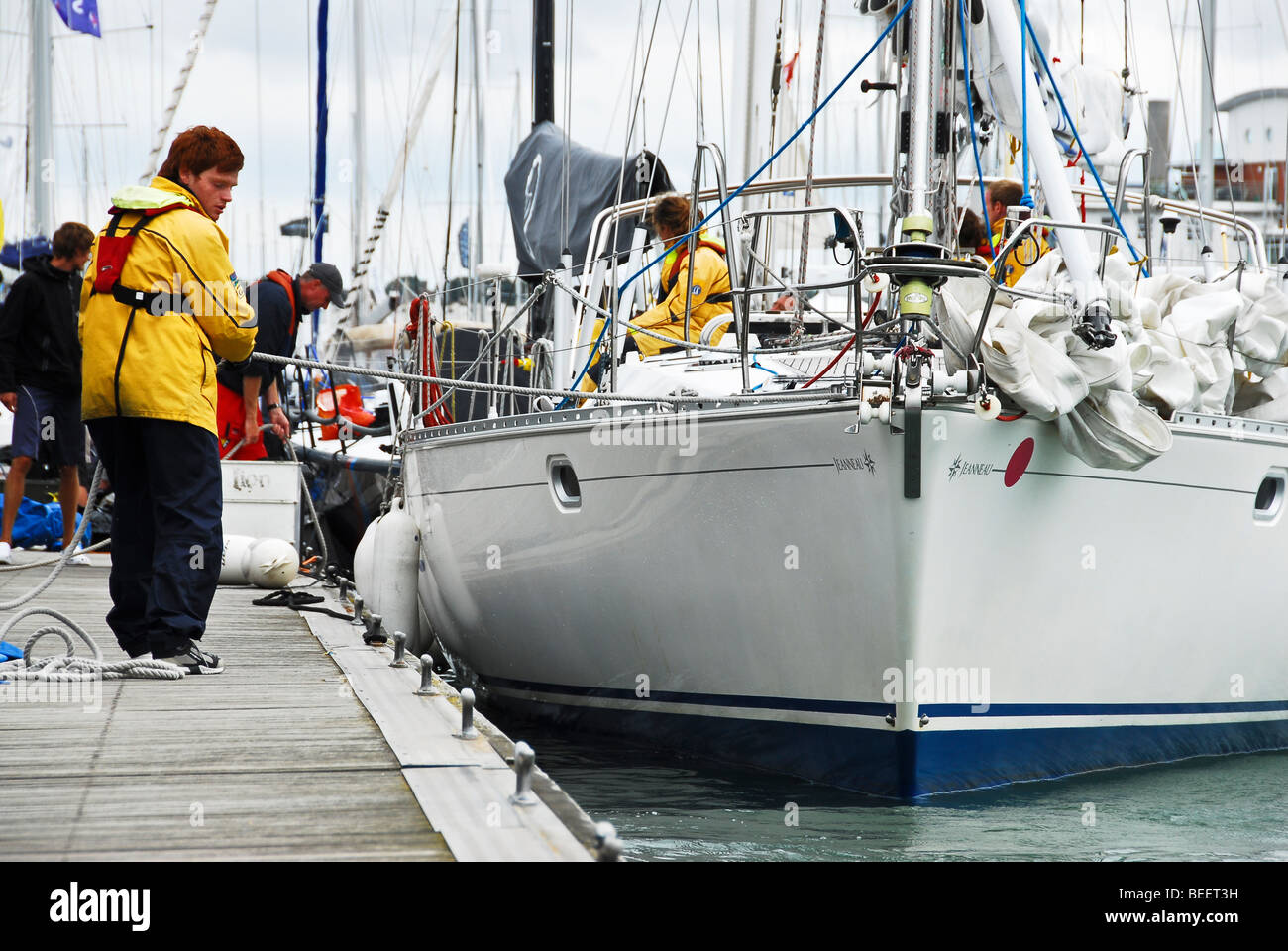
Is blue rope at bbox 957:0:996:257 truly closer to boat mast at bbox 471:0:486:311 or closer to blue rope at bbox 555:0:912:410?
blue rope at bbox 555:0:912:410

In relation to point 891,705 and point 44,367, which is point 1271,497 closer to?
point 891,705

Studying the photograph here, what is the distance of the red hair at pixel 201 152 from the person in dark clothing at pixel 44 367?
3.67 meters

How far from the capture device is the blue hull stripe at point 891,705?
4.87 meters

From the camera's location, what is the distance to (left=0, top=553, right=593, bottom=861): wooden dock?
113 inches

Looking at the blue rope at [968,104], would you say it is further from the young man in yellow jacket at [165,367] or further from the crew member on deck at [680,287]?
the young man in yellow jacket at [165,367]

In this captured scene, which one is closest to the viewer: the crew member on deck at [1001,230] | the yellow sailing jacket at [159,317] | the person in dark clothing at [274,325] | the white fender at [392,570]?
the yellow sailing jacket at [159,317]

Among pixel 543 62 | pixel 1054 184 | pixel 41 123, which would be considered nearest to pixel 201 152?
pixel 1054 184

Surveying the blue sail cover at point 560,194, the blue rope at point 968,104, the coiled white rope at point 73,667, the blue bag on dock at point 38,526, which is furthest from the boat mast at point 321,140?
the coiled white rope at point 73,667

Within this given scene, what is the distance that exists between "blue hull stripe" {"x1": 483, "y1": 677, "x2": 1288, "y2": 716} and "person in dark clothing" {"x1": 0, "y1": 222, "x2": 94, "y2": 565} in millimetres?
3563

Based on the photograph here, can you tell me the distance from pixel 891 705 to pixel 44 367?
5489 millimetres

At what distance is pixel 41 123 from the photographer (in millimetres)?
14070

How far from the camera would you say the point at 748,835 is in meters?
4.43
